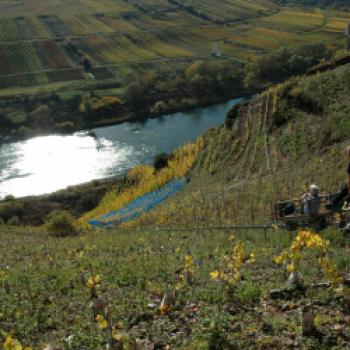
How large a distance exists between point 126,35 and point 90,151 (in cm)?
8466

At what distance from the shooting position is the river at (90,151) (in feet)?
281

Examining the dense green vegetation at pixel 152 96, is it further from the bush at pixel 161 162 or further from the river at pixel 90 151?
the bush at pixel 161 162

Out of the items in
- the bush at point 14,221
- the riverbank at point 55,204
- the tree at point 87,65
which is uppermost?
the tree at point 87,65

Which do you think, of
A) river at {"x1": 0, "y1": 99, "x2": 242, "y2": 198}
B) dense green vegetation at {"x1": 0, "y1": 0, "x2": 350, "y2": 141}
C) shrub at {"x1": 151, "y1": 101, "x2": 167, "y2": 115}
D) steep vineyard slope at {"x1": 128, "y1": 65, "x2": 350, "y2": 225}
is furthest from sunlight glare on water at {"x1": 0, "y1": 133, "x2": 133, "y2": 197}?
steep vineyard slope at {"x1": 128, "y1": 65, "x2": 350, "y2": 225}

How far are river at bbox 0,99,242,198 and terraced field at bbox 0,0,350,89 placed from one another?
119ft

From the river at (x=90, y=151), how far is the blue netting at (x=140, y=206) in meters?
36.0

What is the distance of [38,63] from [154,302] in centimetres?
14344

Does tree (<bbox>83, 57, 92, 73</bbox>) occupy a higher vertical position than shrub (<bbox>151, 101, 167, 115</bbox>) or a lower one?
higher

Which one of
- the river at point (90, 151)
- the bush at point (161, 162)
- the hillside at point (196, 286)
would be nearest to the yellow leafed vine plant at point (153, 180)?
the bush at point (161, 162)

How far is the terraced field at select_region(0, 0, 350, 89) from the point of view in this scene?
480ft

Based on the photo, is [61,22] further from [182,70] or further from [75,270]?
[75,270]

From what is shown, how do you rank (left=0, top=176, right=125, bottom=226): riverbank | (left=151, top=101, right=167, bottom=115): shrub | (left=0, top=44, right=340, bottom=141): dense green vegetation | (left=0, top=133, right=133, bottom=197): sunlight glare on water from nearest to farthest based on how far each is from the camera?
(left=0, top=176, right=125, bottom=226): riverbank, (left=0, top=133, right=133, bottom=197): sunlight glare on water, (left=0, top=44, right=340, bottom=141): dense green vegetation, (left=151, top=101, right=167, bottom=115): shrub

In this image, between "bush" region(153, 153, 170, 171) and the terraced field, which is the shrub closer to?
the terraced field

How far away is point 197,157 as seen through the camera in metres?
51.8
